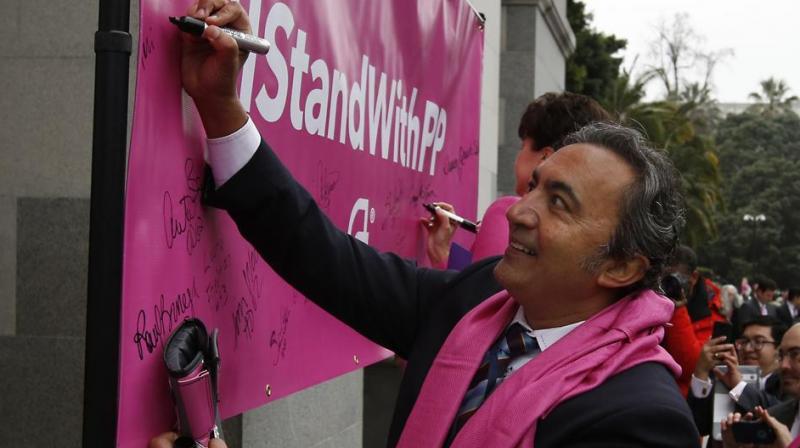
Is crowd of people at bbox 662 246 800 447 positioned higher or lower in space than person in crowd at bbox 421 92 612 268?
lower

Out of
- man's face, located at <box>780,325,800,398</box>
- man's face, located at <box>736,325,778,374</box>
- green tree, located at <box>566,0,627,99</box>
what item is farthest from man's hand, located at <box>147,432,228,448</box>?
green tree, located at <box>566,0,627,99</box>

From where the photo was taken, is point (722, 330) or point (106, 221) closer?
point (106, 221)

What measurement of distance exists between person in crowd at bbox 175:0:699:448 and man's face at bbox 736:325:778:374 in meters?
5.43

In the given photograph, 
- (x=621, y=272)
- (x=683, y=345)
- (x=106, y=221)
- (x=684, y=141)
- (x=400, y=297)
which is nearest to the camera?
(x=106, y=221)

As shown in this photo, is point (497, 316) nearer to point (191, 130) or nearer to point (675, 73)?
point (191, 130)

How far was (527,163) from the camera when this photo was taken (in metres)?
3.19

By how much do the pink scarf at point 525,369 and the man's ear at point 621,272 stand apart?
36mm

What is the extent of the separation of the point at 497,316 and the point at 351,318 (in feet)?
1.11

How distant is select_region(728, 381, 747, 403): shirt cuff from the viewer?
5.51 meters

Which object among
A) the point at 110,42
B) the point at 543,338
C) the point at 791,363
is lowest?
the point at 791,363

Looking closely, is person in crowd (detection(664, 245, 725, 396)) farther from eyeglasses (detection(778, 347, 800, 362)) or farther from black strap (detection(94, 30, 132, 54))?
black strap (detection(94, 30, 132, 54))
